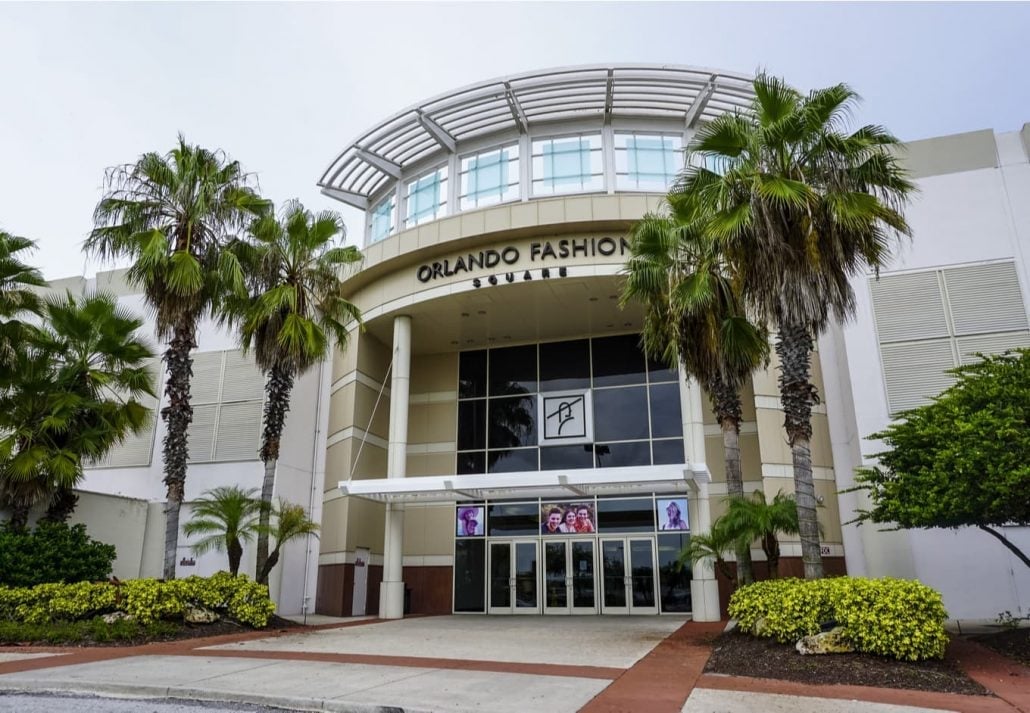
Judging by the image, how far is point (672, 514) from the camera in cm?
2142

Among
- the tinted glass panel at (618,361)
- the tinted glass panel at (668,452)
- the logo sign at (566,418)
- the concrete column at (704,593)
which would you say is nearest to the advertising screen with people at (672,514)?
the tinted glass panel at (668,452)

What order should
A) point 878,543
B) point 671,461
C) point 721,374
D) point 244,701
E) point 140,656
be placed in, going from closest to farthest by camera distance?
point 244,701, point 140,656, point 721,374, point 878,543, point 671,461

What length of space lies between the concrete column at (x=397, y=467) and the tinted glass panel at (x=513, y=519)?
10.6ft

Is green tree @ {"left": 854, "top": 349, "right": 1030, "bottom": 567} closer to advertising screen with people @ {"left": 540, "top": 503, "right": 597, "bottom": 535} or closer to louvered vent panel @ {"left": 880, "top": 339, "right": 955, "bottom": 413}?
louvered vent panel @ {"left": 880, "top": 339, "right": 955, "bottom": 413}

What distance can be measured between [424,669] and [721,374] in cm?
841

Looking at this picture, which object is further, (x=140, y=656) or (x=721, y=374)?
(x=721, y=374)

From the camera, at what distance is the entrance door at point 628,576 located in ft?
68.9

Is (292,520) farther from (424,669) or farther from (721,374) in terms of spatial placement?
(721,374)

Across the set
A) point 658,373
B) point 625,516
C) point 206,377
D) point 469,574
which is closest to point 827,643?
point 625,516

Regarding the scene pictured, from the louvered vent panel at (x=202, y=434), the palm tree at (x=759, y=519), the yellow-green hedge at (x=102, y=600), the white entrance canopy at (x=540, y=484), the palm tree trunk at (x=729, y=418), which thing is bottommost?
the yellow-green hedge at (x=102, y=600)

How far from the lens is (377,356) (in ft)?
82.4

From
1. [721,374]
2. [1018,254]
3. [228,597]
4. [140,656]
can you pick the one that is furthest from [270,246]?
[1018,254]

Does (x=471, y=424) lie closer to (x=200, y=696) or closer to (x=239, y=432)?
(x=239, y=432)

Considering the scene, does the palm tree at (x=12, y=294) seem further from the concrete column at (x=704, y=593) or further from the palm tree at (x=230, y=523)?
the concrete column at (x=704, y=593)
